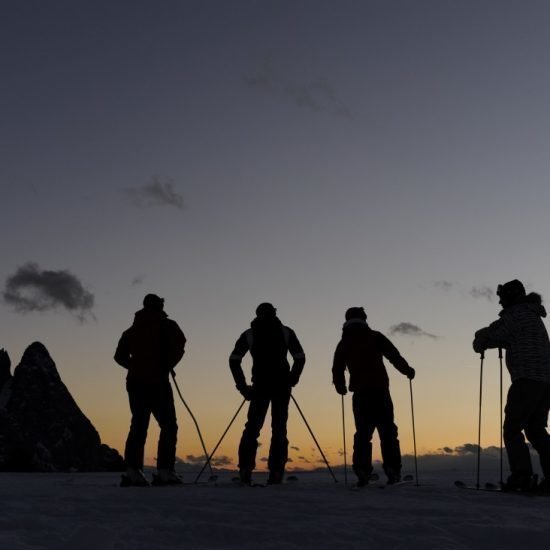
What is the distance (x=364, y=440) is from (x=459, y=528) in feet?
15.5

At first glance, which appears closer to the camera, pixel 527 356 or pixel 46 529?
pixel 46 529

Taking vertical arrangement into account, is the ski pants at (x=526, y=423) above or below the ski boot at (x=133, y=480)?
above

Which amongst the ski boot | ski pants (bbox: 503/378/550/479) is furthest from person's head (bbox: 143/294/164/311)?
A: ski pants (bbox: 503/378/550/479)

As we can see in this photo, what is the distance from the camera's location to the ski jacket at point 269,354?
1005 centimetres

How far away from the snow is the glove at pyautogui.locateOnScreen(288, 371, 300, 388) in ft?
8.77

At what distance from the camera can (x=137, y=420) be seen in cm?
1013

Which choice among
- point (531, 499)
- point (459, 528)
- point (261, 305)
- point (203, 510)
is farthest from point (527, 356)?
point (203, 510)

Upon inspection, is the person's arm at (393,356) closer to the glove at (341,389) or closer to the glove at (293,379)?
the glove at (341,389)

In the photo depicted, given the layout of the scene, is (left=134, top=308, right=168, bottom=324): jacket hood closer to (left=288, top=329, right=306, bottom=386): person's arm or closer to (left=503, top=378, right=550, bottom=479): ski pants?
(left=288, top=329, right=306, bottom=386): person's arm

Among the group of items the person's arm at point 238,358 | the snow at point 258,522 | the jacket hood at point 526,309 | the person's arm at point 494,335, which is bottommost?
the snow at point 258,522

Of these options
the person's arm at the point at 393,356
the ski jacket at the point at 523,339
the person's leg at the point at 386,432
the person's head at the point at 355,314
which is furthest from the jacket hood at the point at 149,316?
the ski jacket at the point at 523,339

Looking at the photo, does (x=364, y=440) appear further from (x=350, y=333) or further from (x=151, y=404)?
(x=151, y=404)

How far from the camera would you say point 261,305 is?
1034 centimetres

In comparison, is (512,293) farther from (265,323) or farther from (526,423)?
(265,323)
